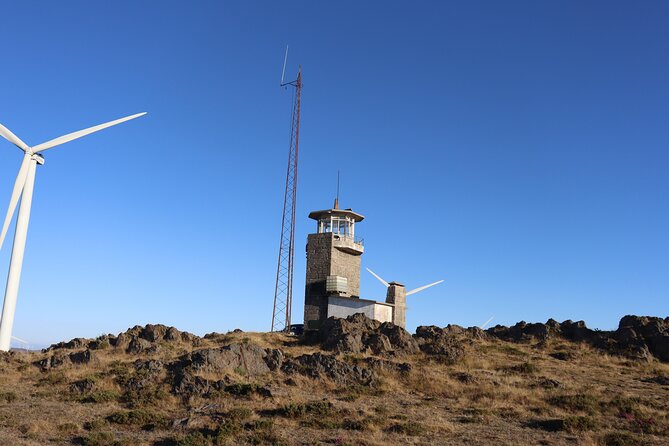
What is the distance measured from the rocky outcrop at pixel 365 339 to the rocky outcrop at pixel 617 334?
12.1m

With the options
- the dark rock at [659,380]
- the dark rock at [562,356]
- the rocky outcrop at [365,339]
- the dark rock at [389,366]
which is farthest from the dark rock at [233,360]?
the dark rock at [659,380]

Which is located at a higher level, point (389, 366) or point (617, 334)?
point (617, 334)

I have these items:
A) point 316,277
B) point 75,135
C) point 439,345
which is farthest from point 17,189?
Answer: point 439,345

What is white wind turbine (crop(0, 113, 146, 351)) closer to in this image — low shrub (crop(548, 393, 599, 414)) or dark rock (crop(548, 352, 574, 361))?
low shrub (crop(548, 393, 599, 414))

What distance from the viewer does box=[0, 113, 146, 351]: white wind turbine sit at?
134ft

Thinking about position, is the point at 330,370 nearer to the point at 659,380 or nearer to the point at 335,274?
the point at 659,380

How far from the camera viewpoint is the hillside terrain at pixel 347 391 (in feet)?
65.7

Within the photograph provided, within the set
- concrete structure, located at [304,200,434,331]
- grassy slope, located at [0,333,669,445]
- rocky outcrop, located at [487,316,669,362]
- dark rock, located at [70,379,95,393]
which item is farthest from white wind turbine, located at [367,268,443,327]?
dark rock, located at [70,379,95,393]

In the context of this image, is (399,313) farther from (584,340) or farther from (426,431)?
(426,431)

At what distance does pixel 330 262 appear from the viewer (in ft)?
192

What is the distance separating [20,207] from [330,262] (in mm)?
29456

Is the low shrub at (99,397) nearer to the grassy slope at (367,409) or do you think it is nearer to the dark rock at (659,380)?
the grassy slope at (367,409)

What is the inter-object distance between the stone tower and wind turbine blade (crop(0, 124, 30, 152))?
95.0 feet

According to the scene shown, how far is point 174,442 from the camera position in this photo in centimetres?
1891
